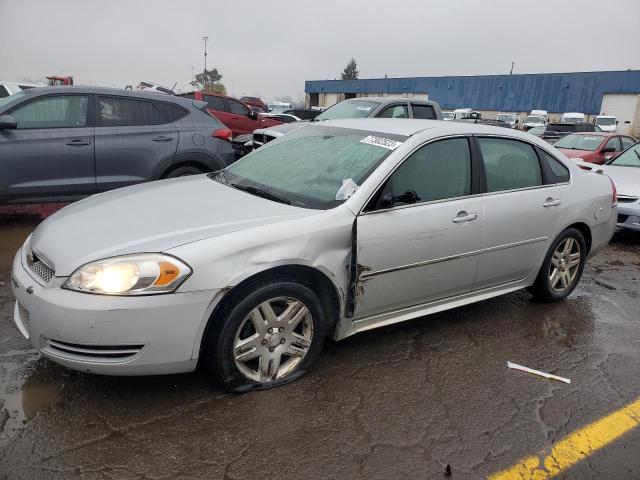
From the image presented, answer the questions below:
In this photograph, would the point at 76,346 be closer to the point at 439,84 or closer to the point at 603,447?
the point at 603,447

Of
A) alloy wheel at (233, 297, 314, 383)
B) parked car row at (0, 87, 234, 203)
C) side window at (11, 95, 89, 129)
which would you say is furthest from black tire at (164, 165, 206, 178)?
alloy wheel at (233, 297, 314, 383)

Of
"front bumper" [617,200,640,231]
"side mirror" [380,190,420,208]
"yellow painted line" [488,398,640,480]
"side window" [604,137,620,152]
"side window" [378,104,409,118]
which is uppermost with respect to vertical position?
"side window" [378,104,409,118]

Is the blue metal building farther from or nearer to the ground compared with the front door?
farther from the ground

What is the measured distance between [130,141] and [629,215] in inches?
255

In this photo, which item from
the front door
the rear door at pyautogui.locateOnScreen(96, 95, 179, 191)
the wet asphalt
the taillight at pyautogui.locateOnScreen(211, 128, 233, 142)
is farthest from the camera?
the taillight at pyautogui.locateOnScreen(211, 128, 233, 142)

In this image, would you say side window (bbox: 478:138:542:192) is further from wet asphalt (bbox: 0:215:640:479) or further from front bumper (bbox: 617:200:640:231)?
front bumper (bbox: 617:200:640:231)

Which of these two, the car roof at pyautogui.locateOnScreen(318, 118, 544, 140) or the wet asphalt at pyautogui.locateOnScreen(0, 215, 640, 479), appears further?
the car roof at pyautogui.locateOnScreen(318, 118, 544, 140)

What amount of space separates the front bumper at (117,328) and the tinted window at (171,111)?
387cm

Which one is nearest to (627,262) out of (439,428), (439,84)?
(439,428)

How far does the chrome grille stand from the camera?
2539 millimetres

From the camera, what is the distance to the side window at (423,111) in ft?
29.2

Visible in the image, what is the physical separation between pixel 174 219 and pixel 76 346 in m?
0.81

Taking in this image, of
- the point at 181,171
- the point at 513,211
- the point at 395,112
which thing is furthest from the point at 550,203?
A: the point at 395,112

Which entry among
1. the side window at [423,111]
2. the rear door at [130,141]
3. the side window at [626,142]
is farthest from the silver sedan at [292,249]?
the side window at [626,142]
